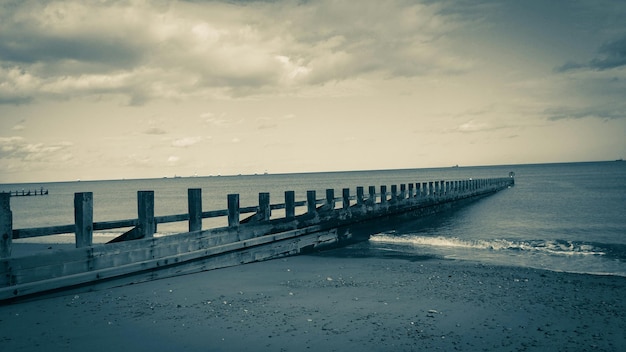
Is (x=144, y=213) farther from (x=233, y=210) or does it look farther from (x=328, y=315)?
(x=328, y=315)

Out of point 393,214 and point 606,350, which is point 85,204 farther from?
point 393,214

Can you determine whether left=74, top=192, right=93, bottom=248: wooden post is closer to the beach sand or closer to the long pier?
the long pier

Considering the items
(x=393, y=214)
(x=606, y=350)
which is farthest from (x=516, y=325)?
(x=393, y=214)

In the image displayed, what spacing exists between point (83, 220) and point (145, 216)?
1.15m

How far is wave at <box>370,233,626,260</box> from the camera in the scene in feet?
47.8

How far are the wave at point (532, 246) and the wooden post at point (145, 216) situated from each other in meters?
10.3

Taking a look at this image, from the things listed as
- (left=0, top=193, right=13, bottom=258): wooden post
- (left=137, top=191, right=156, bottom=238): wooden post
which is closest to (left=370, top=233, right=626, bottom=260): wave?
(left=137, top=191, right=156, bottom=238): wooden post

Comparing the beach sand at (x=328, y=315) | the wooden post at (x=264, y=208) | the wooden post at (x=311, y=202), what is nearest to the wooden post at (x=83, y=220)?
the beach sand at (x=328, y=315)

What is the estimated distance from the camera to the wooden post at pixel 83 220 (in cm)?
695

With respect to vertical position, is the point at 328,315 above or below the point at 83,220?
below

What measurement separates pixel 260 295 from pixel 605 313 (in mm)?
5620

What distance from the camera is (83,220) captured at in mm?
6996

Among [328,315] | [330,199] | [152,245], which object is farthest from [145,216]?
[330,199]

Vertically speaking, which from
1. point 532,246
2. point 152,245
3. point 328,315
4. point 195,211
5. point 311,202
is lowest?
point 532,246
